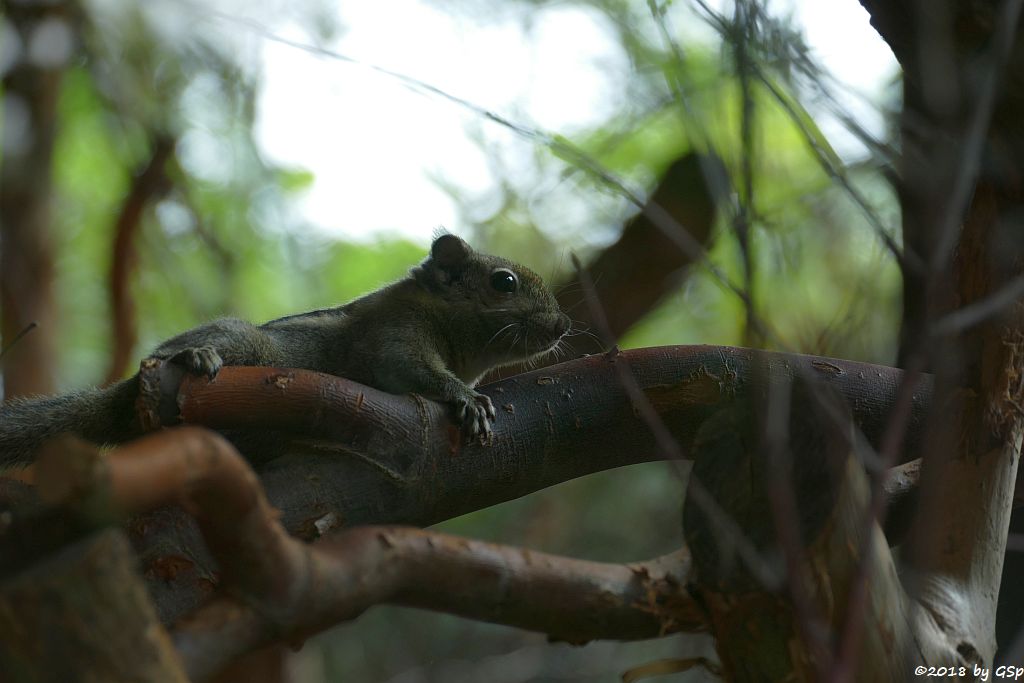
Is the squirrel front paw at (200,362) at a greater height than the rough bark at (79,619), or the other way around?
the squirrel front paw at (200,362)

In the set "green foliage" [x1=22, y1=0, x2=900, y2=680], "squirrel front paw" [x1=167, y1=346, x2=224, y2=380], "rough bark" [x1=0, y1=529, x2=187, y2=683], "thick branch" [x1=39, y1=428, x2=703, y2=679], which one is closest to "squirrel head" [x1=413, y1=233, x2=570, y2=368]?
"green foliage" [x1=22, y1=0, x2=900, y2=680]

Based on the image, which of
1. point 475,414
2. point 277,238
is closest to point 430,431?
point 475,414

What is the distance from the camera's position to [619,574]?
7.40 ft

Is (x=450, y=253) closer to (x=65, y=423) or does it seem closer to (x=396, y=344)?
(x=396, y=344)

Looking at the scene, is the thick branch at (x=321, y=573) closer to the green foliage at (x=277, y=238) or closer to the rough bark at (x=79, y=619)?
the rough bark at (x=79, y=619)

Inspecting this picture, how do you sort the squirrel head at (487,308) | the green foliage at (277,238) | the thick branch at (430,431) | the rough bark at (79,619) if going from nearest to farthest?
the rough bark at (79,619) < the thick branch at (430,431) < the squirrel head at (487,308) < the green foliage at (277,238)

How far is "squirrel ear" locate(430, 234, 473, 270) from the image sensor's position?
4336 millimetres

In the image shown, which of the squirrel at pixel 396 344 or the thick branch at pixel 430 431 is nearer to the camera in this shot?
the thick branch at pixel 430 431

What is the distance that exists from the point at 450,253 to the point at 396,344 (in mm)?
740

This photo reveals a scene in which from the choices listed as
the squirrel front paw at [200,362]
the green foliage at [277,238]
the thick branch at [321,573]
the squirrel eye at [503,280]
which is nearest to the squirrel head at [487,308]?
the squirrel eye at [503,280]

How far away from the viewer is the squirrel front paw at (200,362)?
294cm

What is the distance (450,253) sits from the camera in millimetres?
4359

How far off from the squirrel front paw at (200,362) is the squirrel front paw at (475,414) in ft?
2.70

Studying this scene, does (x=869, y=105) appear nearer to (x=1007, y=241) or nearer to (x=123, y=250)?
(x=1007, y=241)
